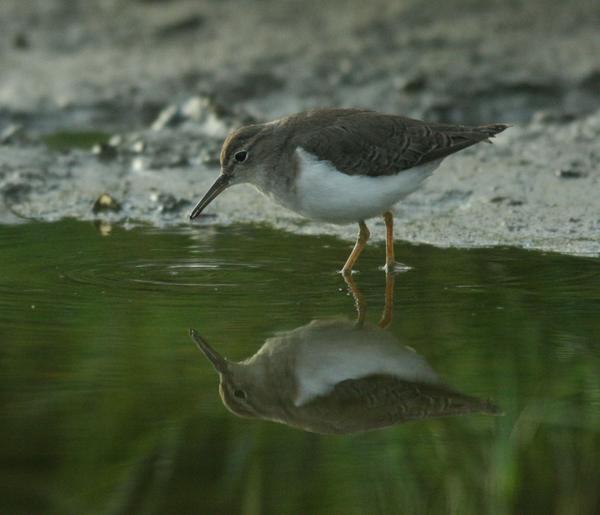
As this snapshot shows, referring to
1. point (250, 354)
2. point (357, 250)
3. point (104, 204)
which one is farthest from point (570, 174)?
point (250, 354)

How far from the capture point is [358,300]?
305 inches

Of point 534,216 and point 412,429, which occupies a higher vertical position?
point 412,429

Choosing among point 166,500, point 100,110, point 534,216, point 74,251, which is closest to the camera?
point 166,500

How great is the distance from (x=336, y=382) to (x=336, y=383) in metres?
0.02

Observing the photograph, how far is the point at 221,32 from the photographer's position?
593 inches

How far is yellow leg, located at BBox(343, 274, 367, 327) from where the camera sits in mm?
7320

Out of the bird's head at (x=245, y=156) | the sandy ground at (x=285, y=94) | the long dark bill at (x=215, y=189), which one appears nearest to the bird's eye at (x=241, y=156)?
the bird's head at (x=245, y=156)

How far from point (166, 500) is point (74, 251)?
14.0 ft

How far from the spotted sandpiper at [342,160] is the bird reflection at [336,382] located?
121cm

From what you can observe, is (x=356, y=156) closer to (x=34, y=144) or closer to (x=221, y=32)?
(x=34, y=144)

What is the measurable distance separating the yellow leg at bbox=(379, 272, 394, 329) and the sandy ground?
120 cm

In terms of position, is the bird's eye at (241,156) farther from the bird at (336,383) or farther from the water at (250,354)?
the bird at (336,383)

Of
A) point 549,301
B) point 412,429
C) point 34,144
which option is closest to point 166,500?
point 412,429

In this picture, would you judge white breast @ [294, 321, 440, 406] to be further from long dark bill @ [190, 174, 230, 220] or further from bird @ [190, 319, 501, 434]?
long dark bill @ [190, 174, 230, 220]
